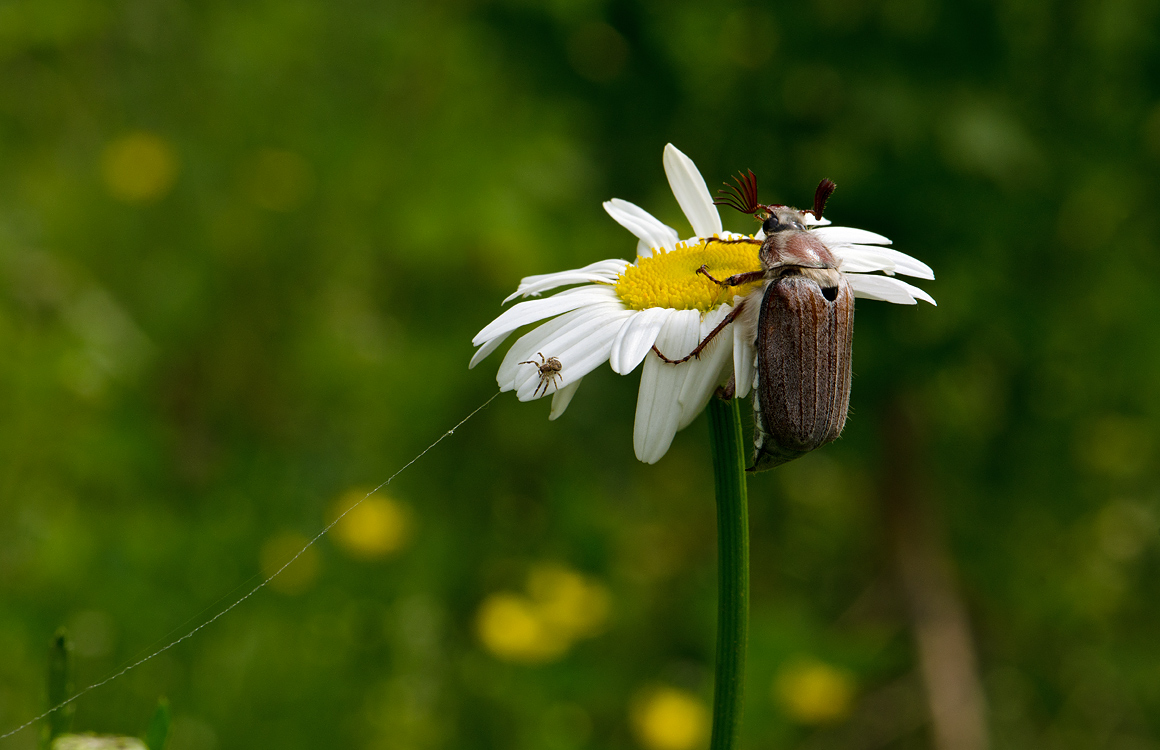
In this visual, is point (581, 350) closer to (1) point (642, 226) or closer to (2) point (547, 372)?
(2) point (547, 372)

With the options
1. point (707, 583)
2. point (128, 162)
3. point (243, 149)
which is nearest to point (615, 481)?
point (707, 583)

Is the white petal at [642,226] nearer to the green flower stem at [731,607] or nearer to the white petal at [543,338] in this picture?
the white petal at [543,338]

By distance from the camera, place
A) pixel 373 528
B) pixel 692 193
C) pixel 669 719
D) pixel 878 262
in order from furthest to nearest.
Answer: pixel 373 528
pixel 669 719
pixel 692 193
pixel 878 262

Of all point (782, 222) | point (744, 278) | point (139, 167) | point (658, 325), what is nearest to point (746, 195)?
point (782, 222)

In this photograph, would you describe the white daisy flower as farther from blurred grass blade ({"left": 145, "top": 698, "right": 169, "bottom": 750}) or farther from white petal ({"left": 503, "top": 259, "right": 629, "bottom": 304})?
blurred grass blade ({"left": 145, "top": 698, "right": 169, "bottom": 750})

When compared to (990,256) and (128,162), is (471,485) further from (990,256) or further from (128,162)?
(128,162)

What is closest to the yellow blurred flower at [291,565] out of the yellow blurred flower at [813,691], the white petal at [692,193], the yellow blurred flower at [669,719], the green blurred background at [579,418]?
the green blurred background at [579,418]

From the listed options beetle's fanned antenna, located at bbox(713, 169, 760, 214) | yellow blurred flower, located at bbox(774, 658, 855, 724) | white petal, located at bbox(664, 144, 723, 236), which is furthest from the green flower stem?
yellow blurred flower, located at bbox(774, 658, 855, 724)
